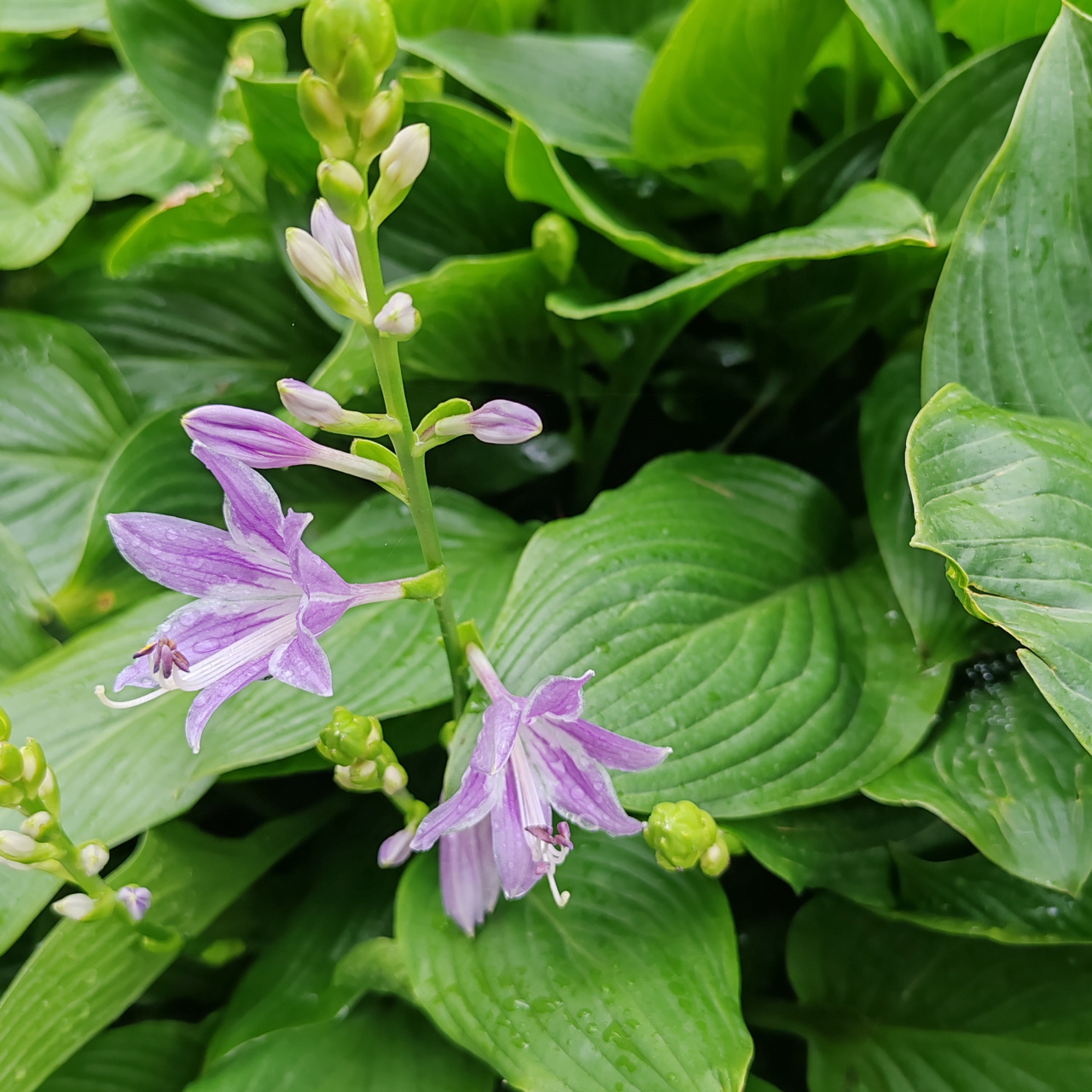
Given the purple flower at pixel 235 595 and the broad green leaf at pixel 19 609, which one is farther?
the broad green leaf at pixel 19 609

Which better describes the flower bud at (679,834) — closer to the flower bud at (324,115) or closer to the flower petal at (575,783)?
the flower petal at (575,783)

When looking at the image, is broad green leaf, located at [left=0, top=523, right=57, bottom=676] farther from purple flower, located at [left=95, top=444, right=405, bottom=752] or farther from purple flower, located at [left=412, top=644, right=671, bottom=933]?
purple flower, located at [left=412, top=644, right=671, bottom=933]

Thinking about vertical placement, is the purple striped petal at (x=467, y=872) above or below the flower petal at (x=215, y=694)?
below

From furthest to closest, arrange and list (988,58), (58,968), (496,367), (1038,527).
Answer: (496,367) → (988,58) → (58,968) → (1038,527)

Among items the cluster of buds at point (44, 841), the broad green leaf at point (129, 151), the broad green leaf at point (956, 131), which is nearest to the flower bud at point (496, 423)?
the cluster of buds at point (44, 841)

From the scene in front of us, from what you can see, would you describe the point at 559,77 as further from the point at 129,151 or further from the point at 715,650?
the point at 715,650

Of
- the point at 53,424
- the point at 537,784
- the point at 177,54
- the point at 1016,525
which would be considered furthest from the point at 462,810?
the point at 177,54

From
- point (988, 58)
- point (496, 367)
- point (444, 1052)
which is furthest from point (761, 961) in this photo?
point (988, 58)

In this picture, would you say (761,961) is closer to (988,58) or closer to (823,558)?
(823,558)
